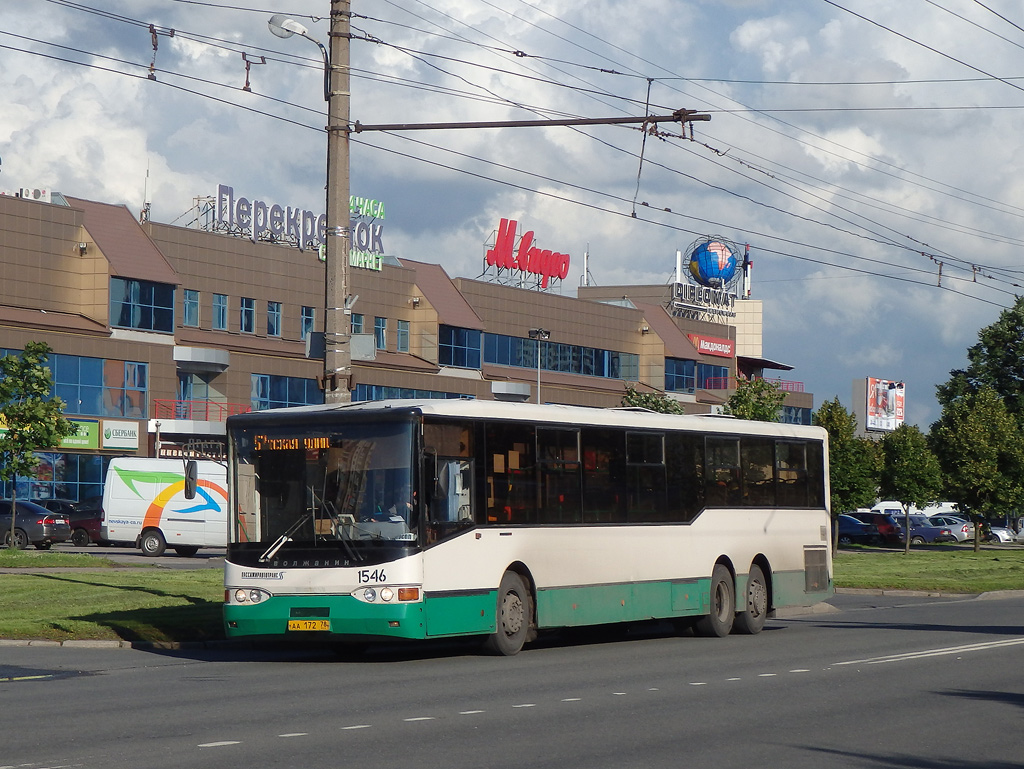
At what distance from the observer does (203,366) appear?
65.9m

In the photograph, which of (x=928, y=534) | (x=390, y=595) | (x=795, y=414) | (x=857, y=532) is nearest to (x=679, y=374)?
(x=795, y=414)

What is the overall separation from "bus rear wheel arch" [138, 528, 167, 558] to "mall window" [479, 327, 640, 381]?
3949cm

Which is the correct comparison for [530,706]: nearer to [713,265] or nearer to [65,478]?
[65,478]

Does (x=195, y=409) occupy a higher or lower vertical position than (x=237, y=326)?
lower

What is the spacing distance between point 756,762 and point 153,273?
189 feet

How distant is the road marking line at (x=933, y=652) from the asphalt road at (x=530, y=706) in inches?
1.7

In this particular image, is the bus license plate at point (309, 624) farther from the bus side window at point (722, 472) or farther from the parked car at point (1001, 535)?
the parked car at point (1001, 535)

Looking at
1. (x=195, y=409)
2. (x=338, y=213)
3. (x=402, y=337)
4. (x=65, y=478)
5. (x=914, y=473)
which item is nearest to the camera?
(x=338, y=213)

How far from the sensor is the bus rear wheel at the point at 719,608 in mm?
20391

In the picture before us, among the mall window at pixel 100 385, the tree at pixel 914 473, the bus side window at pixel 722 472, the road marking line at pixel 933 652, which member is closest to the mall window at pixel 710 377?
the tree at pixel 914 473

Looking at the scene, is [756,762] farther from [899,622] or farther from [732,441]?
[899,622]

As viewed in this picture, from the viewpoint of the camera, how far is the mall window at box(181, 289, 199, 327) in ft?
219

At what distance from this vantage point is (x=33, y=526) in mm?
44500

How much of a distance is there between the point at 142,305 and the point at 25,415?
86.5ft
